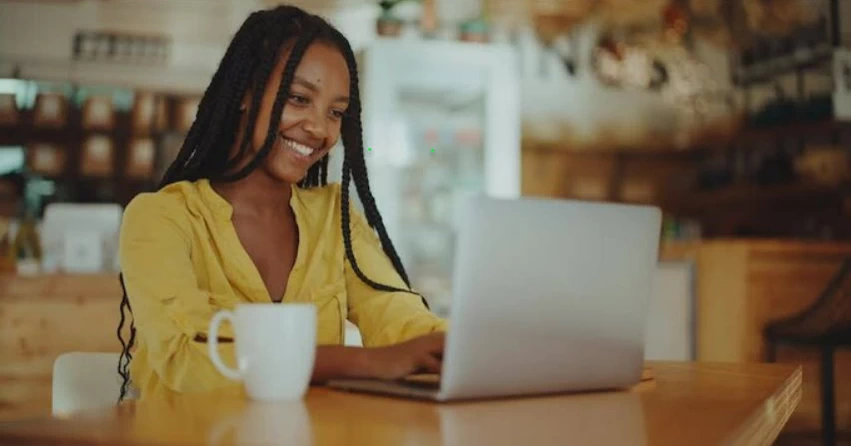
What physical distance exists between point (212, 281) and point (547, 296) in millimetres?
581

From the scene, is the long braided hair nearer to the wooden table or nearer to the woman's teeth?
the woman's teeth

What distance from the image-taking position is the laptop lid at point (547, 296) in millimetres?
986

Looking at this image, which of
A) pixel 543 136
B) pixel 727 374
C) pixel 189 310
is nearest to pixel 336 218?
pixel 189 310

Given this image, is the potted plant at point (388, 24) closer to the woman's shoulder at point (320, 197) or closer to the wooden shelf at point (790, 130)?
the wooden shelf at point (790, 130)

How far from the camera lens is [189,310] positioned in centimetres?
125

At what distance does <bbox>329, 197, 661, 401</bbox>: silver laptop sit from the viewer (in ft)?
3.24

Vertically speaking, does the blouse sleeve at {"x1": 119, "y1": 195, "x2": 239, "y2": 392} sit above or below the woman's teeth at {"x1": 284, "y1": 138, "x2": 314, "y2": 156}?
below

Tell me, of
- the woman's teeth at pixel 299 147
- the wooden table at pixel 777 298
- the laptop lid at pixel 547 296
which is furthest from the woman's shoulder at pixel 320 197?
the wooden table at pixel 777 298

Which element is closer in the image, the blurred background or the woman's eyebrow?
the woman's eyebrow

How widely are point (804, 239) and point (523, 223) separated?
237 inches

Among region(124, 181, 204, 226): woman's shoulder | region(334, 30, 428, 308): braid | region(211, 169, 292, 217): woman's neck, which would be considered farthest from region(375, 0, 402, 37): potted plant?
region(124, 181, 204, 226): woman's shoulder

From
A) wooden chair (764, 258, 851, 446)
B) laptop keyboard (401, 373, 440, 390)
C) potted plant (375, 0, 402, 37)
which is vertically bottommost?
wooden chair (764, 258, 851, 446)

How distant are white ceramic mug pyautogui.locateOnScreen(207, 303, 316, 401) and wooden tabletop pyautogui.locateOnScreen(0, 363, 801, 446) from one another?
2 centimetres

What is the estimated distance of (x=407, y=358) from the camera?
3.78ft
